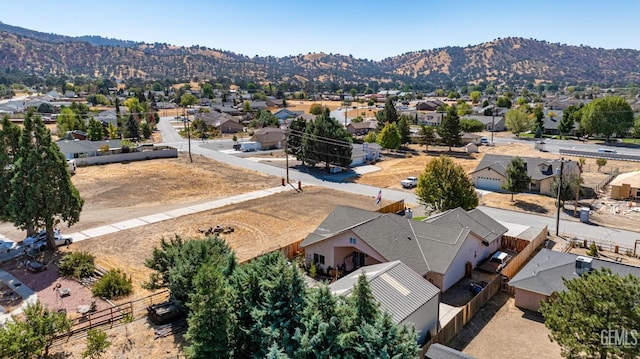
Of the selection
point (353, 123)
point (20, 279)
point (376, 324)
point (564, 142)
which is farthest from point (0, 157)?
point (564, 142)

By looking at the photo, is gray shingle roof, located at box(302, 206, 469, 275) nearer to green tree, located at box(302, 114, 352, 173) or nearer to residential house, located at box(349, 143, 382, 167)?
green tree, located at box(302, 114, 352, 173)

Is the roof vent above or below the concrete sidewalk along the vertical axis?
above

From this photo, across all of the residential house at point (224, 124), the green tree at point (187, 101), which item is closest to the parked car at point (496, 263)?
the residential house at point (224, 124)

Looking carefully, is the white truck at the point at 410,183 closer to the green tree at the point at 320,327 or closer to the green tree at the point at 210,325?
the green tree at the point at 320,327

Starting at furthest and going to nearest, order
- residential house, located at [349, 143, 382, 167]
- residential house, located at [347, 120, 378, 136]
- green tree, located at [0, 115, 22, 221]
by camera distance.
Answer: residential house, located at [347, 120, 378, 136] → residential house, located at [349, 143, 382, 167] → green tree, located at [0, 115, 22, 221]

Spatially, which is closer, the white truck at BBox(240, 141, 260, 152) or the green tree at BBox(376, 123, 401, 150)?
the green tree at BBox(376, 123, 401, 150)

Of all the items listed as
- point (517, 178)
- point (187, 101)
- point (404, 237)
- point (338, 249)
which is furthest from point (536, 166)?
point (187, 101)

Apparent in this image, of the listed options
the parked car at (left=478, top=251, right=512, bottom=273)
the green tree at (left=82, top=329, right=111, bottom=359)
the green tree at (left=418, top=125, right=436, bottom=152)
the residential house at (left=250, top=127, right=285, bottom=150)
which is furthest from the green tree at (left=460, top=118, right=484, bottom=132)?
the green tree at (left=82, top=329, right=111, bottom=359)

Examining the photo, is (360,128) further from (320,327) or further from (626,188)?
(320,327)

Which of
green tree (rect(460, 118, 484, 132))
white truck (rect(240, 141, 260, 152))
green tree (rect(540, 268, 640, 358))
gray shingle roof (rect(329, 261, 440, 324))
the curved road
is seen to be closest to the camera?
green tree (rect(540, 268, 640, 358))
